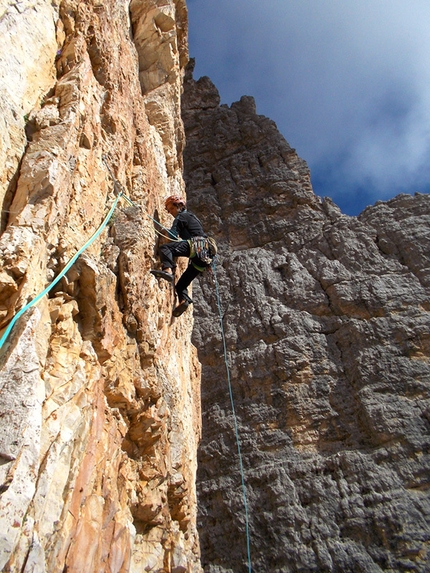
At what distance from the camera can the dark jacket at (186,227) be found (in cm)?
661

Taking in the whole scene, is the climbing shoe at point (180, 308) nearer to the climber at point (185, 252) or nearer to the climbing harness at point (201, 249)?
the climber at point (185, 252)

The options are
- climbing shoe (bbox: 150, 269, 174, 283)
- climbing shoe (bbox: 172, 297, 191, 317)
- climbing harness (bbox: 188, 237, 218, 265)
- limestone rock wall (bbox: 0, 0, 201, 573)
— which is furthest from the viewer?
climbing shoe (bbox: 172, 297, 191, 317)

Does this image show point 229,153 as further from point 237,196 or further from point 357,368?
point 357,368

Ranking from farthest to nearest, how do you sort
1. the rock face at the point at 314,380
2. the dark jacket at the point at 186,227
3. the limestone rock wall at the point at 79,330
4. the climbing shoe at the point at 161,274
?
the rock face at the point at 314,380 → the dark jacket at the point at 186,227 → the climbing shoe at the point at 161,274 → the limestone rock wall at the point at 79,330

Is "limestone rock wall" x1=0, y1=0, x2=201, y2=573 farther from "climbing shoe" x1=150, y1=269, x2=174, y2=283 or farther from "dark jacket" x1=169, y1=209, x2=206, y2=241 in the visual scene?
"dark jacket" x1=169, y1=209, x2=206, y2=241

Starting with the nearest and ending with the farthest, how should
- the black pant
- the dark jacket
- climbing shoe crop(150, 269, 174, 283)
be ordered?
1. climbing shoe crop(150, 269, 174, 283)
2. the black pant
3. the dark jacket

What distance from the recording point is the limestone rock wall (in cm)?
255

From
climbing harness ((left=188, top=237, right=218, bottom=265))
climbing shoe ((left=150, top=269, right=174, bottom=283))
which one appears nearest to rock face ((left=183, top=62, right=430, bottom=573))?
climbing harness ((left=188, top=237, right=218, bottom=265))

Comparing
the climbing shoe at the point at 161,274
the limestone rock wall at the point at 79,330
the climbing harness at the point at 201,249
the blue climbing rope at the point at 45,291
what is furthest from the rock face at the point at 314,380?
the blue climbing rope at the point at 45,291

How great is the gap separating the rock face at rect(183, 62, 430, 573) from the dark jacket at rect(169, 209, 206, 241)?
28.1ft

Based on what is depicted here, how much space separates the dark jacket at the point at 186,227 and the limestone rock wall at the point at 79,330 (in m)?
0.56

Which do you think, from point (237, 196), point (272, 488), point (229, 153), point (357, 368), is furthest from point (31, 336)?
point (229, 153)

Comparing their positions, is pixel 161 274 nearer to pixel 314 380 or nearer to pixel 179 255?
pixel 179 255

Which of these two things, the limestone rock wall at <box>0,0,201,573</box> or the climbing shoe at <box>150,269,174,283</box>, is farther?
the climbing shoe at <box>150,269,174,283</box>
